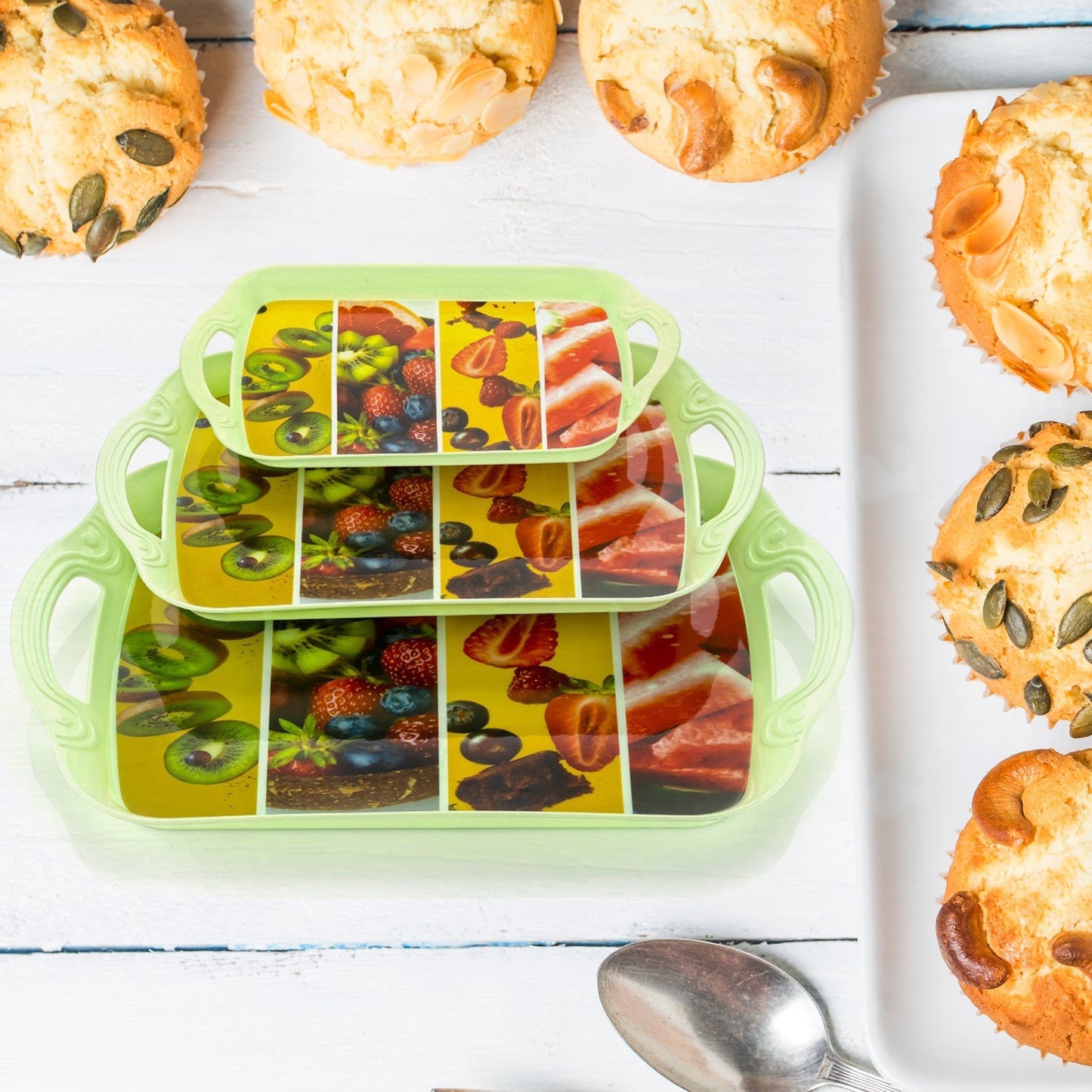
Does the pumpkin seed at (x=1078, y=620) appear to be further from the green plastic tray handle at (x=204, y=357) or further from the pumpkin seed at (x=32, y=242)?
the pumpkin seed at (x=32, y=242)

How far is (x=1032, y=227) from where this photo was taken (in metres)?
1.05

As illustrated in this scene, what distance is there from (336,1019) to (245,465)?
1.92ft

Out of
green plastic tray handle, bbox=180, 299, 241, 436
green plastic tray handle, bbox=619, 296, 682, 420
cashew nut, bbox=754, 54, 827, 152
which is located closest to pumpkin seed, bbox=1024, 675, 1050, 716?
green plastic tray handle, bbox=619, 296, 682, 420

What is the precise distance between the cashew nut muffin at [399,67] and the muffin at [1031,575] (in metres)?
0.65

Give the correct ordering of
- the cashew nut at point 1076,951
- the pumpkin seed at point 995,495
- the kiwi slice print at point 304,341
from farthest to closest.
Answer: the kiwi slice print at point 304,341, the pumpkin seed at point 995,495, the cashew nut at point 1076,951

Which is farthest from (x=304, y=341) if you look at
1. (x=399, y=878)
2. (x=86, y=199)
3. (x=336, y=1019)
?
(x=336, y=1019)

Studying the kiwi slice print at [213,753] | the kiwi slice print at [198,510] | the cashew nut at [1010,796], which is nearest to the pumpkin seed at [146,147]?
the kiwi slice print at [198,510]

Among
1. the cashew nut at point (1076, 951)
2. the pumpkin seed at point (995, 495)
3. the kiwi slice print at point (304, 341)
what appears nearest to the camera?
the cashew nut at point (1076, 951)

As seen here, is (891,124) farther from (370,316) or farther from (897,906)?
(897,906)

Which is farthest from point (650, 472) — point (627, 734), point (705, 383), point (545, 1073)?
point (545, 1073)

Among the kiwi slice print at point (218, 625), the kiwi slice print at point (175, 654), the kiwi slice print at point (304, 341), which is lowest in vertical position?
the kiwi slice print at point (175, 654)

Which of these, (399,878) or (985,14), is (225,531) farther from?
(985,14)

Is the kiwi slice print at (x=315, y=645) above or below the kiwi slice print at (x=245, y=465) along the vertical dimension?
below

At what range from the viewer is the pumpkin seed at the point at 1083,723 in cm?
104
